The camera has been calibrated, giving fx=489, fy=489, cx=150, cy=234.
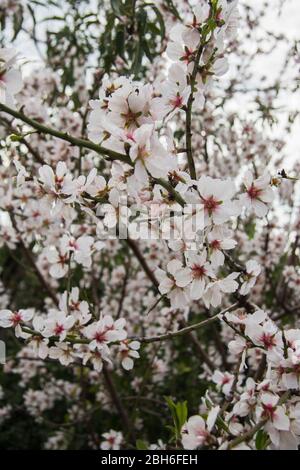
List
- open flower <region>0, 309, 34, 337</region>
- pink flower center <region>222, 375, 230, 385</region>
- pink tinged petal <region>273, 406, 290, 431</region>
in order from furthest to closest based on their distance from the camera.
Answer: pink flower center <region>222, 375, 230, 385</region>, open flower <region>0, 309, 34, 337</region>, pink tinged petal <region>273, 406, 290, 431</region>

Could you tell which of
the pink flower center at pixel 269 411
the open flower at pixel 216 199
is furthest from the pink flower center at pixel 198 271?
the pink flower center at pixel 269 411

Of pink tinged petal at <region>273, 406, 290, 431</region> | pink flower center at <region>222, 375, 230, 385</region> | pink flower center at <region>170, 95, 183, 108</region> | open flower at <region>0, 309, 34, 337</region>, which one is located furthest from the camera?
pink flower center at <region>222, 375, 230, 385</region>

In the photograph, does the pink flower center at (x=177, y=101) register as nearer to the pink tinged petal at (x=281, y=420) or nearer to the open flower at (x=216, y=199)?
the open flower at (x=216, y=199)

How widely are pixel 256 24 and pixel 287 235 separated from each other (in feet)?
4.64

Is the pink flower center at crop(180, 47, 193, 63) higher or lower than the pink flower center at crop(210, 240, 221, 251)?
higher

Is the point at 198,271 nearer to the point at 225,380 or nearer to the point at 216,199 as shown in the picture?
the point at 216,199

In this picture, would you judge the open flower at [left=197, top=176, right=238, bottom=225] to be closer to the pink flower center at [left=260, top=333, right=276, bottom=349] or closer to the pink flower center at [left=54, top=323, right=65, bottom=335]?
the pink flower center at [left=260, top=333, right=276, bottom=349]

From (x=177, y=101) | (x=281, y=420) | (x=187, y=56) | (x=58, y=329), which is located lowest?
(x=281, y=420)

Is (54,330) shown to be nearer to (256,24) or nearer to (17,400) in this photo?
(256,24)

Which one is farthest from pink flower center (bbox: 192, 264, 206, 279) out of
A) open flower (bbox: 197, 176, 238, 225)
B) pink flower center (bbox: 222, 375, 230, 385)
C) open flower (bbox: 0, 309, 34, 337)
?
pink flower center (bbox: 222, 375, 230, 385)

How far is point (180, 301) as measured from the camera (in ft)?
4.55

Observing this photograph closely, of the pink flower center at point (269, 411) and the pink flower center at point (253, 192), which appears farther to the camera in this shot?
the pink flower center at point (253, 192)

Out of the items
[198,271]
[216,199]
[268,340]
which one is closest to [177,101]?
[216,199]
